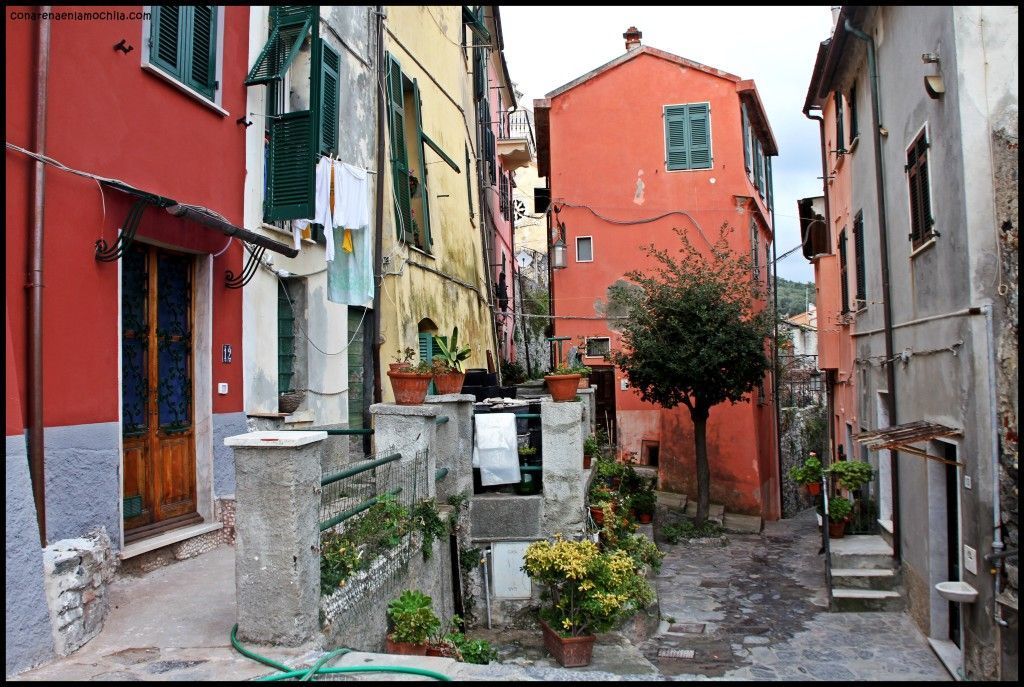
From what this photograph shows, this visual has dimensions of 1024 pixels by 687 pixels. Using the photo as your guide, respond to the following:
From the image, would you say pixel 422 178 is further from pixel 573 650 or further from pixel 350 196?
pixel 573 650

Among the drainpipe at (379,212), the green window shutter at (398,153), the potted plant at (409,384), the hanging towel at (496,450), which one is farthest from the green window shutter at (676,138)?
the potted plant at (409,384)

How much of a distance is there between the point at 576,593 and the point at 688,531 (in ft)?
29.1

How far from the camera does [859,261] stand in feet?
44.7

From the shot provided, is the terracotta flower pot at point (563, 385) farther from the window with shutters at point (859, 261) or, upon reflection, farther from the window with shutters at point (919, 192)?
the window with shutters at point (859, 261)

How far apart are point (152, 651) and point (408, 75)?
36.3 ft

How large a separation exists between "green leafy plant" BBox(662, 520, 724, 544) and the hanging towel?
7.60 m

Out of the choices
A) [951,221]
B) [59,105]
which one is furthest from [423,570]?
[951,221]

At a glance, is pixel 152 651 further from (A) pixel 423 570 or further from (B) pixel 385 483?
(A) pixel 423 570

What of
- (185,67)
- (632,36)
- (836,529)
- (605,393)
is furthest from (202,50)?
(632,36)

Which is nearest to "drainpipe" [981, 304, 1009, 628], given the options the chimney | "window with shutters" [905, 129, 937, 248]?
"window with shutters" [905, 129, 937, 248]

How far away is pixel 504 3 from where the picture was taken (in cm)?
562

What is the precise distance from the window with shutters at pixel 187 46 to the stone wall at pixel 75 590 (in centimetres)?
412

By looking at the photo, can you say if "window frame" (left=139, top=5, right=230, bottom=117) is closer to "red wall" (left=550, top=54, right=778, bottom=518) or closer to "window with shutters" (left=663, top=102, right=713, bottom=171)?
"red wall" (left=550, top=54, right=778, bottom=518)

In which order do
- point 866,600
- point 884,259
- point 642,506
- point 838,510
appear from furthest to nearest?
1. point 642,506
2. point 838,510
3. point 884,259
4. point 866,600
